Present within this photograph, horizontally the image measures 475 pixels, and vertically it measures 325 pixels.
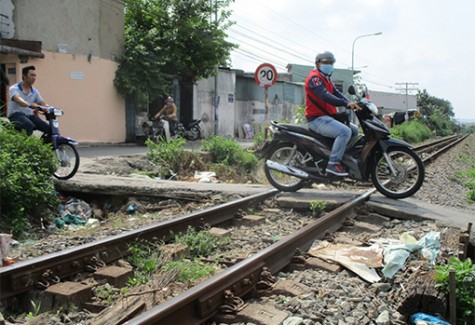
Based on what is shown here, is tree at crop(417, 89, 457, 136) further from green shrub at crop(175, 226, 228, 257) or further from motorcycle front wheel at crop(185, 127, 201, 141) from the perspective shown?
green shrub at crop(175, 226, 228, 257)

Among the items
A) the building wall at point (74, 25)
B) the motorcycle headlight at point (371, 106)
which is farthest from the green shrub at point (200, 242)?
the building wall at point (74, 25)

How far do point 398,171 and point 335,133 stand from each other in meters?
1.05

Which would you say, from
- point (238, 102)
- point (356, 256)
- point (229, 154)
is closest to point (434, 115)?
point (238, 102)

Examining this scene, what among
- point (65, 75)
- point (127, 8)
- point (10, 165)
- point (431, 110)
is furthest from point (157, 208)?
point (431, 110)

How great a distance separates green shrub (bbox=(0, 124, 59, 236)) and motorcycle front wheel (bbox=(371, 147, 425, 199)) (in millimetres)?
4438

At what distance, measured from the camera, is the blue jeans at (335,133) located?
257 inches

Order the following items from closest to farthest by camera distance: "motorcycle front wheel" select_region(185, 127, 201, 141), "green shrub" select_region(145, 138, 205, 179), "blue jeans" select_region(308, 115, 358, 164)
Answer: "blue jeans" select_region(308, 115, 358, 164)
"green shrub" select_region(145, 138, 205, 179)
"motorcycle front wheel" select_region(185, 127, 201, 141)

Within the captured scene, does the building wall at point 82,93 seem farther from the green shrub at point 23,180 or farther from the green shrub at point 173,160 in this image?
the green shrub at point 23,180

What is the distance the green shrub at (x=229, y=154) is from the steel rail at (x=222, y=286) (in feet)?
20.0

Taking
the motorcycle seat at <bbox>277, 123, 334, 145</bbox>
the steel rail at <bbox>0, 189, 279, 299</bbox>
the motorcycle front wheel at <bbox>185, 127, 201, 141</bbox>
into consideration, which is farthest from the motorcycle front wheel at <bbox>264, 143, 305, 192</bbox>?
the motorcycle front wheel at <bbox>185, 127, 201, 141</bbox>

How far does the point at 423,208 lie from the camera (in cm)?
613

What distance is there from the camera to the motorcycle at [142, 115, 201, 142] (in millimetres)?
15391

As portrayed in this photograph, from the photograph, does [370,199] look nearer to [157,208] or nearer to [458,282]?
[157,208]

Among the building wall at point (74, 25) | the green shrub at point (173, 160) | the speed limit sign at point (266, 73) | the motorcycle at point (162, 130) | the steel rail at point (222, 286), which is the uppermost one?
the building wall at point (74, 25)
